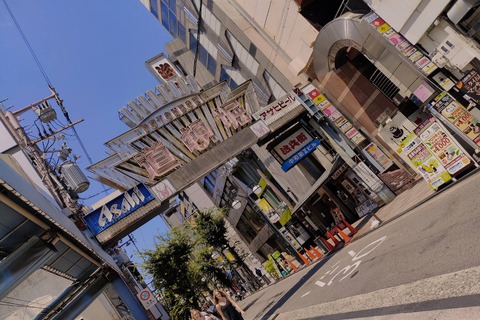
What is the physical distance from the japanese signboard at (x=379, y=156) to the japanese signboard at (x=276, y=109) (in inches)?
227

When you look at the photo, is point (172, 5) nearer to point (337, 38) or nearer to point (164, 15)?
point (164, 15)

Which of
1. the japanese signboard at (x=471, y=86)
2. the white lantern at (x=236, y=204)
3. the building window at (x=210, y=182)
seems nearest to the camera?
the japanese signboard at (x=471, y=86)

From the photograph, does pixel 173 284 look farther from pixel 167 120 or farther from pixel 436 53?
pixel 436 53

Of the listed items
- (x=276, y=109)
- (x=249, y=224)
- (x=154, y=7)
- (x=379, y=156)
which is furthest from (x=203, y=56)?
(x=379, y=156)

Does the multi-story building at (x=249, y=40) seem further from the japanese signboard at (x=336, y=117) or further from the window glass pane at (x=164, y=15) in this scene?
the japanese signboard at (x=336, y=117)

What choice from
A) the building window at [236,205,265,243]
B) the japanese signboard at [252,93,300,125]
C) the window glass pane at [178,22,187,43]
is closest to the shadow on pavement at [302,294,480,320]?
the japanese signboard at [252,93,300,125]

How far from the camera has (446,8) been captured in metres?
14.5

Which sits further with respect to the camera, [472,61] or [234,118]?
[234,118]

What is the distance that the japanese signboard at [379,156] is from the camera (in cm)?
2220

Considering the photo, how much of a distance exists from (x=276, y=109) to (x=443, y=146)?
11.3 metres

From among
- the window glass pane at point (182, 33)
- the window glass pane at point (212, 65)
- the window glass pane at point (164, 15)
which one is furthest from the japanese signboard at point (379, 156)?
the window glass pane at point (164, 15)

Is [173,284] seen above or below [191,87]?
below

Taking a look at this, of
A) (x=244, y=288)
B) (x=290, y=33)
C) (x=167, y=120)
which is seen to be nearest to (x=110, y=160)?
(x=167, y=120)

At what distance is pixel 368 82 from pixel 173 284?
17.2 m
